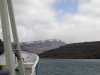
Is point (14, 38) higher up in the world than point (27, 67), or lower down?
higher up

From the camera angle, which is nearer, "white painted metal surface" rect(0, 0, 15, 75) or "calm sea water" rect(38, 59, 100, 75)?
"white painted metal surface" rect(0, 0, 15, 75)

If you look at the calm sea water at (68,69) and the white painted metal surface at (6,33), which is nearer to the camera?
the white painted metal surface at (6,33)

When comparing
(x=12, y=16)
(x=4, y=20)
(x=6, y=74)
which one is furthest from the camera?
(x=6, y=74)

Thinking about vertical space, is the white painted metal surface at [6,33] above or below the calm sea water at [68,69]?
above

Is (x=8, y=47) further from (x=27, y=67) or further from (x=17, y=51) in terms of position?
(x=27, y=67)

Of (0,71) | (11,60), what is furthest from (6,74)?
(11,60)

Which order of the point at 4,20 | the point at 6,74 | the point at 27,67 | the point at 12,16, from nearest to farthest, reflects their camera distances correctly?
the point at 4,20, the point at 12,16, the point at 6,74, the point at 27,67

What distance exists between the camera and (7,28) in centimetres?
570

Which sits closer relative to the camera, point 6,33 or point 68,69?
point 6,33

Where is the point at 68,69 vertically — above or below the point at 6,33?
below

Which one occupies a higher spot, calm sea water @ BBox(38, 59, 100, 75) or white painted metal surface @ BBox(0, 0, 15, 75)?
white painted metal surface @ BBox(0, 0, 15, 75)

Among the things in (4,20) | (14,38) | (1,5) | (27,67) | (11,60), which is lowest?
(27,67)

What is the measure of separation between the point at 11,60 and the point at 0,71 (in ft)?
11.9

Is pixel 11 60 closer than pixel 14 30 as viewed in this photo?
Yes
